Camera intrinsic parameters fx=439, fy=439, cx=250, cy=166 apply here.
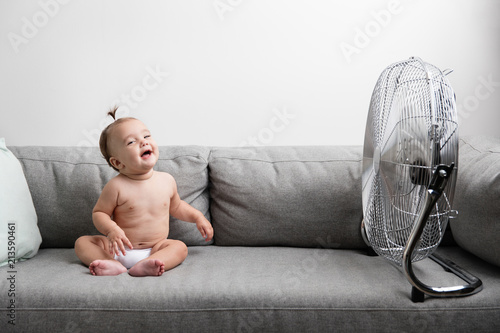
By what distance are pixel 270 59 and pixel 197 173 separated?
2.27ft

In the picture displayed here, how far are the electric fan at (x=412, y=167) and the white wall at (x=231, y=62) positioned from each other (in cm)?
77

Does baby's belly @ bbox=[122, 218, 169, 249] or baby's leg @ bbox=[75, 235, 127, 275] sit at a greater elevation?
baby's belly @ bbox=[122, 218, 169, 249]

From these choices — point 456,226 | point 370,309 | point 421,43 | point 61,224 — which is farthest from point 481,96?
point 61,224

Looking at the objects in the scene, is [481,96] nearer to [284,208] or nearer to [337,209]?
[337,209]

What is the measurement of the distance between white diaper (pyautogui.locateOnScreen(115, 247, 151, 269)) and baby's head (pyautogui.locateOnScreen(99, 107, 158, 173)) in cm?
27

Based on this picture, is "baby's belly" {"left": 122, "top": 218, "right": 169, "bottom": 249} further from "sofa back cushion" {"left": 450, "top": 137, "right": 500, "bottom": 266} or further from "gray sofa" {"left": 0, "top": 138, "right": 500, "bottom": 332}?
"sofa back cushion" {"left": 450, "top": 137, "right": 500, "bottom": 266}

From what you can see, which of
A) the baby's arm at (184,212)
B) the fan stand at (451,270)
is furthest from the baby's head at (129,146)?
the fan stand at (451,270)

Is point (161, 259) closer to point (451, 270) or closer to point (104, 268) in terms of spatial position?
point (104, 268)

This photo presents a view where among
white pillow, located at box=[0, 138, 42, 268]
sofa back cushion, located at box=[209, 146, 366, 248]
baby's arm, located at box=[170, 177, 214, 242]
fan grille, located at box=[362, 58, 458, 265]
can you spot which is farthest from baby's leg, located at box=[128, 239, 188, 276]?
fan grille, located at box=[362, 58, 458, 265]

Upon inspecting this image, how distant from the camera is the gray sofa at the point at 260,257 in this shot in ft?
3.85

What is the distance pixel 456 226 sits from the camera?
1.42m

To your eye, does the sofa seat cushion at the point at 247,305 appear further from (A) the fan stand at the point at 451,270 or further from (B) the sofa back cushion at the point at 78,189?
(B) the sofa back cushion at the point at 78,189

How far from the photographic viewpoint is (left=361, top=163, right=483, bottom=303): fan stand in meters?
1.00

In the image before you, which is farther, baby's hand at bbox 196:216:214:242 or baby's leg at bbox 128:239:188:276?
baby's hand at bbox 196:216:214:242
